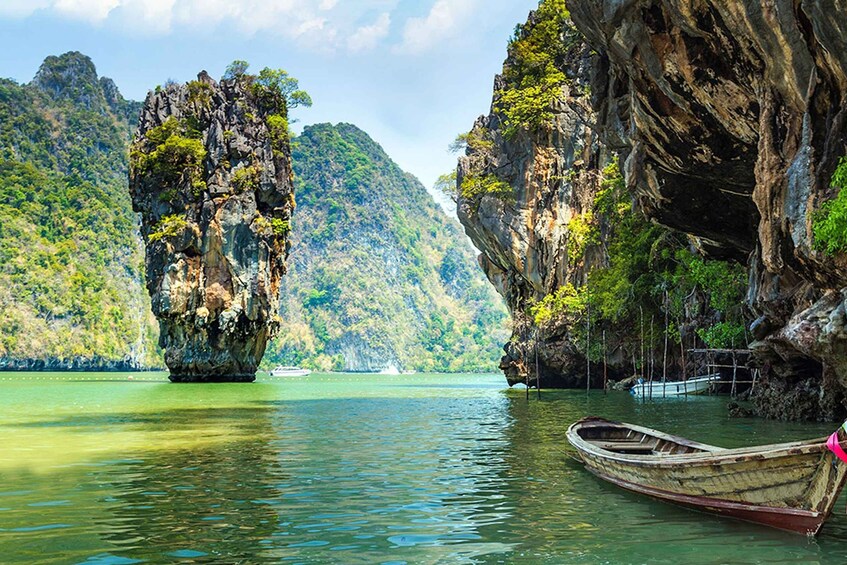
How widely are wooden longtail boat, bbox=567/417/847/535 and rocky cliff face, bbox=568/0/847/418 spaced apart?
7.29 meters

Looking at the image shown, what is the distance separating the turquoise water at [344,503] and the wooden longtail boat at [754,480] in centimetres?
19

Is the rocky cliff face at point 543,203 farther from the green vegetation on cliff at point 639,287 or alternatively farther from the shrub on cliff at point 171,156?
the shrub on cliff at point 171,156

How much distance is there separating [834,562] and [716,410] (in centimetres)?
2145

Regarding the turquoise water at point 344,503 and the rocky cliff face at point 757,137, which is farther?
the rocky cliff face at point 757,137

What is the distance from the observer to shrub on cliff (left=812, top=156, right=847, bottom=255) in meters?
14.1

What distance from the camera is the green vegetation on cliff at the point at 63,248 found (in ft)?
361

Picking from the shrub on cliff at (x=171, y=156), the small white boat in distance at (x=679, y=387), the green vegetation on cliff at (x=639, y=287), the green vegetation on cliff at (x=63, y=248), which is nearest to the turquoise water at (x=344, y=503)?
the green vegetation on cliff at (x=639, y=287)

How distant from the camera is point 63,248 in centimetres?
11950

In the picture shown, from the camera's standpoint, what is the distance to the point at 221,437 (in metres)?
19.2

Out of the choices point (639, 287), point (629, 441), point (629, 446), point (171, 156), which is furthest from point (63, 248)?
point (629, 446)

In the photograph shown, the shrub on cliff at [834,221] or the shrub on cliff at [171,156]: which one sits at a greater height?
the shrub on cliff at [171,156]

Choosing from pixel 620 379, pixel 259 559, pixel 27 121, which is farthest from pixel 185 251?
pixel 27 121

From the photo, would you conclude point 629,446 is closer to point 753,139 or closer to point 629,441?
point 629,441

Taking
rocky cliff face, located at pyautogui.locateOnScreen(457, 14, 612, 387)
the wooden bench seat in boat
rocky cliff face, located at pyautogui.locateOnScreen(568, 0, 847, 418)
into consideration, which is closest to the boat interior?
the wooden bench seat in boat
